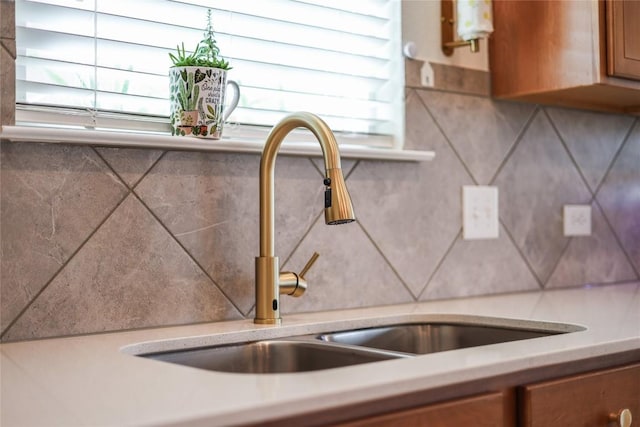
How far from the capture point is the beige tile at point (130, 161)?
140cm

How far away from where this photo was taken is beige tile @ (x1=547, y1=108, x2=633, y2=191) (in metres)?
2.21

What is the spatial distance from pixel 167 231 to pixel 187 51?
0.36 metres

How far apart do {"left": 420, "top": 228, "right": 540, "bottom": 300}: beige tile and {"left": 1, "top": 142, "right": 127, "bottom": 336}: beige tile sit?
0.82m

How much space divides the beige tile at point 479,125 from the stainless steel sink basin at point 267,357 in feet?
2.55

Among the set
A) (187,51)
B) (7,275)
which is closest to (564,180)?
(187,51)

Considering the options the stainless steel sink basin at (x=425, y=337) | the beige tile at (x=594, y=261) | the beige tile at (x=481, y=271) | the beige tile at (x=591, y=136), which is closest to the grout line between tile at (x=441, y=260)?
the beige tile at (x=481, y=271)

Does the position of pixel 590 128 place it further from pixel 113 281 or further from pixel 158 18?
pixel 113 281

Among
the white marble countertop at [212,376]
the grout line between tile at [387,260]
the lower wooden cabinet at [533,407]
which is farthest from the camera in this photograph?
the grout line between tile at [387,260]

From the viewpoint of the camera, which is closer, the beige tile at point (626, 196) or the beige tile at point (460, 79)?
the beige tile at point (460, 79)

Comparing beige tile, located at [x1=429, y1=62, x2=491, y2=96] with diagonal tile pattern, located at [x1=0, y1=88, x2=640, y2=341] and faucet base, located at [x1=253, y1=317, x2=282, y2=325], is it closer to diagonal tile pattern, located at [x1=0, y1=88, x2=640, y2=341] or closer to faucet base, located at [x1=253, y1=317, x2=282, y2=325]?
diagonal tile pattern, located at [x1=0, y1=88, x2=640, y2=341]

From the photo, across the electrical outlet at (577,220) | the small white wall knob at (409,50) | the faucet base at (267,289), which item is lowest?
the faucet base at (267,289)

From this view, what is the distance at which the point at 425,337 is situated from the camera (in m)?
1.60

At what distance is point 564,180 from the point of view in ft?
7.22

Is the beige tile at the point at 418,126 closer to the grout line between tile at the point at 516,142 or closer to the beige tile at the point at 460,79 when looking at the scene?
the beige tile at the point at 460,79
